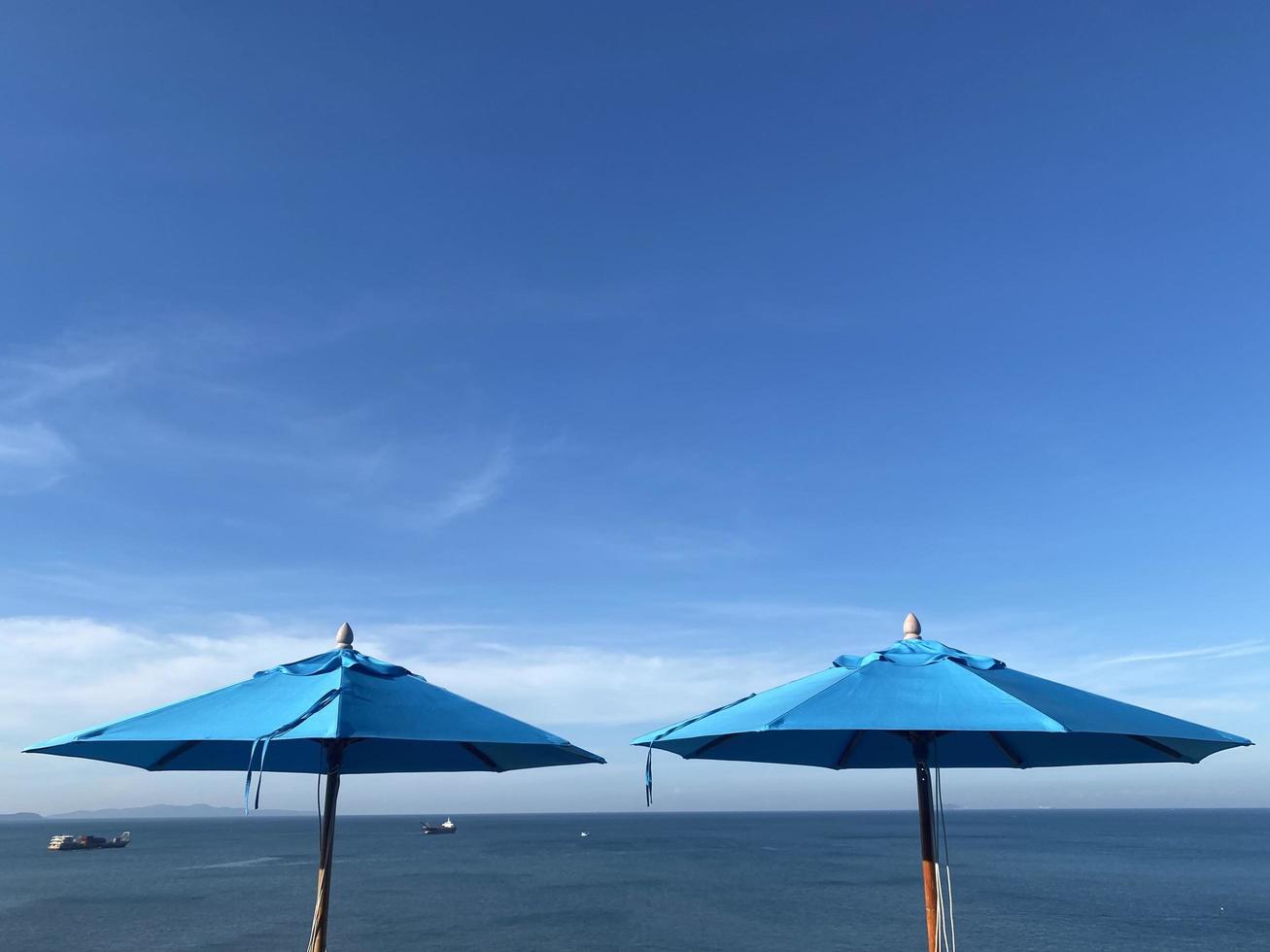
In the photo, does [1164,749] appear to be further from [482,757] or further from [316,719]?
[316,719]

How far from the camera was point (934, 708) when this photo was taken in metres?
4.44

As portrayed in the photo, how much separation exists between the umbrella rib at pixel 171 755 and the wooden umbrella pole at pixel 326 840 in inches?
41.7

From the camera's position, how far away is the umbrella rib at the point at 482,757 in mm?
7137

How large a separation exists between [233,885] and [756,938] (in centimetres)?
4436

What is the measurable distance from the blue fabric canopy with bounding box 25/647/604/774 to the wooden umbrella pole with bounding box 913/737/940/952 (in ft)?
7.49

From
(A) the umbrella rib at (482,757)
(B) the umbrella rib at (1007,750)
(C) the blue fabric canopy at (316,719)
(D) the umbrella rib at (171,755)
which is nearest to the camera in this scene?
(C) the blue fabric canopy at (316,719)

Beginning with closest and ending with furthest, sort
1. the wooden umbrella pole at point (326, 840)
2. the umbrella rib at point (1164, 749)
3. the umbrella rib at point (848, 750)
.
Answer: the umbrella rib at point (1164, 749)
the wooden umbrella pole at point (326, 840)
the umbrella rib at point (848, 750)

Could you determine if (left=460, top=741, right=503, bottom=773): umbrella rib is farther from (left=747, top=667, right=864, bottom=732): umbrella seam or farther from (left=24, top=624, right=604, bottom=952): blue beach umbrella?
(left=747, top=667, right=864, bottom=732): umbrella seam

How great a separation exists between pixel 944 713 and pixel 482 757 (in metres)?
4.17

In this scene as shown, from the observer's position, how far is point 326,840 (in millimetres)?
6062

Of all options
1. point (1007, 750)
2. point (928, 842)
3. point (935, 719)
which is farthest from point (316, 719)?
point (1007, 750)

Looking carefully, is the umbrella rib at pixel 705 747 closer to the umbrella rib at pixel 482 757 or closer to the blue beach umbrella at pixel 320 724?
the blue beach umbrella at pixel 320 724

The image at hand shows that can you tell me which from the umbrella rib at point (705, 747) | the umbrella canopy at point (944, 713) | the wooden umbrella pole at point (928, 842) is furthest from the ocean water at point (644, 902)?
the umbrella canopy at point (944, 713)

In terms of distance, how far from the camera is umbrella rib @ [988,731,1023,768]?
6786 millimetres
